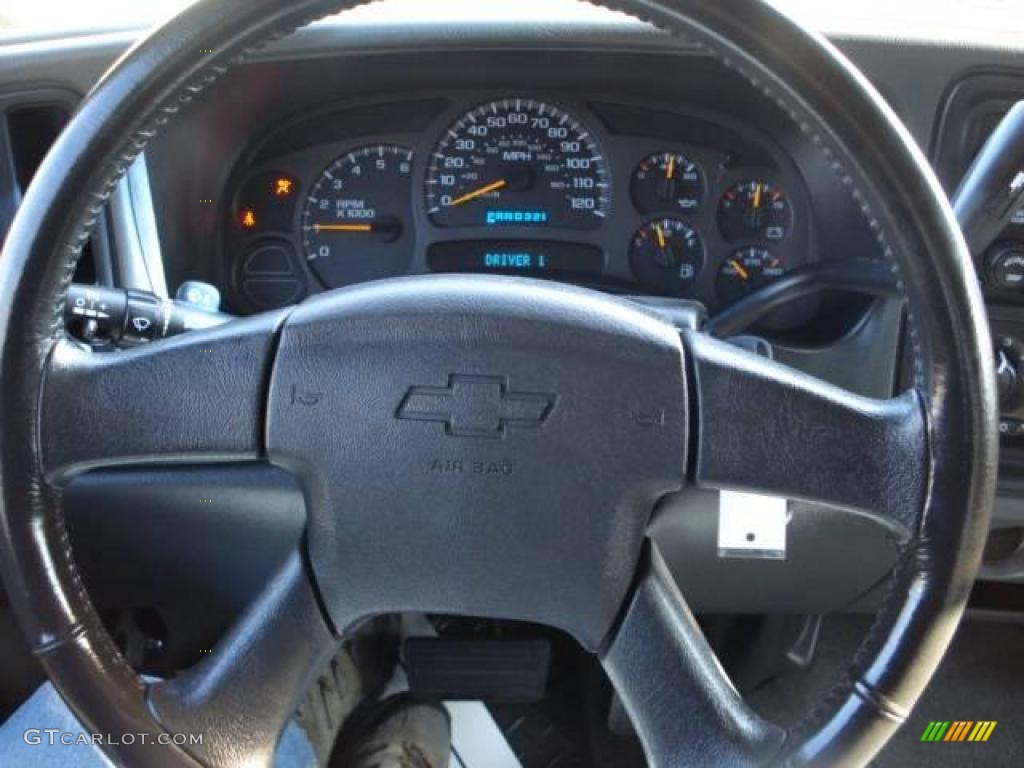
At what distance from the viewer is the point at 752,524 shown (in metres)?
1.07

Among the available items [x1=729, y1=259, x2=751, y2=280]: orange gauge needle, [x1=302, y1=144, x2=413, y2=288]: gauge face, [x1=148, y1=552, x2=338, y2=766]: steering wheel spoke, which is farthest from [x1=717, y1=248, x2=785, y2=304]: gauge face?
[x1=148, y1=552, x2=338, y2=766]: steering wheel spoke

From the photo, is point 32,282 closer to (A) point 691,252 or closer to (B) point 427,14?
(B) point 427,14

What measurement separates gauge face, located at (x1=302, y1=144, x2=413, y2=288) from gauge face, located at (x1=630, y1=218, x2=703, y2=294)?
13.7 inches

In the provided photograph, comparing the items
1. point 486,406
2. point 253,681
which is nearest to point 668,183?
point 486,406

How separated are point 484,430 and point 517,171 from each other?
36.8 inches

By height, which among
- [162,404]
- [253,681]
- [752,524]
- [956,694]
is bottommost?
[956,694]

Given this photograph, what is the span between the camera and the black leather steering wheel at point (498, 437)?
843mm

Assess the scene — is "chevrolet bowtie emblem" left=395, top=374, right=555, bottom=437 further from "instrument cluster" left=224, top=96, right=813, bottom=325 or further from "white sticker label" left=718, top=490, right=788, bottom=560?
"instrument cluster" left=224, top=96, right=813, bottom=325

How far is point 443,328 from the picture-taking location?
0.92 meters

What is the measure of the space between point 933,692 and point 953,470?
1.40 metres

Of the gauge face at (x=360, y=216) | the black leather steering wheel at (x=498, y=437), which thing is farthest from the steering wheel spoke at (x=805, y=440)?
the gauge face at (x=360, y=216)

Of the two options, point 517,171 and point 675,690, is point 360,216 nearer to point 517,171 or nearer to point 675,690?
point 517,171

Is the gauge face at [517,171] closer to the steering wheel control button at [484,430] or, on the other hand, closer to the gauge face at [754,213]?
the gauge face at [754,213]

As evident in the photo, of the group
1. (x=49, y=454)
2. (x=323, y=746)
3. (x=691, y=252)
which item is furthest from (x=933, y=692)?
(x=49, y=454)
